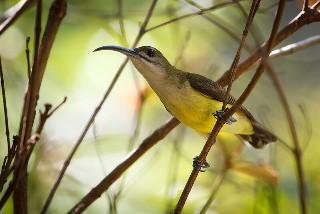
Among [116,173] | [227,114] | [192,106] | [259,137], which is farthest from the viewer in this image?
[259,137]

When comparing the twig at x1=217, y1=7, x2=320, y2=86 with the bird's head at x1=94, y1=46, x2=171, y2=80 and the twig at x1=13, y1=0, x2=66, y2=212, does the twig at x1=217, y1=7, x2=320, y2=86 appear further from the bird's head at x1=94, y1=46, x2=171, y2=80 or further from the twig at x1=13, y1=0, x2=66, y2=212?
the twig at x1=13, y1=0, x2=66, y2=212

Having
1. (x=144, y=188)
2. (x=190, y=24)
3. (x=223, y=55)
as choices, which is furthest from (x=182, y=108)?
(x=223, y=55)

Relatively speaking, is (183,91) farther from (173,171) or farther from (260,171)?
(260,171)

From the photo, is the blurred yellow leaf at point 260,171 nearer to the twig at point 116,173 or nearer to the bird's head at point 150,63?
the twig at point 116,173

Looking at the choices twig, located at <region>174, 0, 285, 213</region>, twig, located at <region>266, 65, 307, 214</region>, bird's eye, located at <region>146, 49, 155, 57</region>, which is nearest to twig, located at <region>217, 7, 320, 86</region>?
twig, located at <region>266, 65, 307, 214</region>

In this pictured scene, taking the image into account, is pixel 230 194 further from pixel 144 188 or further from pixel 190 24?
pixel 190 24

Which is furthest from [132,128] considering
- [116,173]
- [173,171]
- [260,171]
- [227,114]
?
[227,114]
